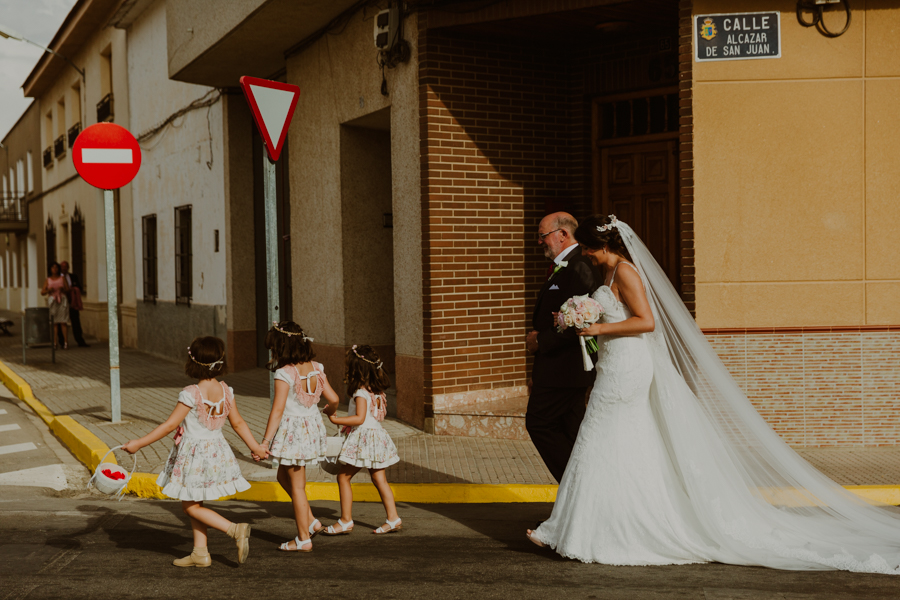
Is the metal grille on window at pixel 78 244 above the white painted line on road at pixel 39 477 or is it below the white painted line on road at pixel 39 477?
above

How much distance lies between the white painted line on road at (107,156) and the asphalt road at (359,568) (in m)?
3.87

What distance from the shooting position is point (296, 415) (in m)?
4.99

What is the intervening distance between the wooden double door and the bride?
3.70 m

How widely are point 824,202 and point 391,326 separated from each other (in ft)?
16.4

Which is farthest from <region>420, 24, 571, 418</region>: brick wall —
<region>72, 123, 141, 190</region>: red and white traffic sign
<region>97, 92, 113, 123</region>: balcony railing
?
<region>97, 92, 113, 123</region>: balcony railing

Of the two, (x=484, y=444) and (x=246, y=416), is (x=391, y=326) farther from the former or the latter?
(x=484, y=444)

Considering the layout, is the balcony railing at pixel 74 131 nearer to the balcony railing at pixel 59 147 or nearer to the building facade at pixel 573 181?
the balcony railing at pixel 59 147

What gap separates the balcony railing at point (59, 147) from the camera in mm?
26555

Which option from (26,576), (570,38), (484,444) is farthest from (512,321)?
(26,576)

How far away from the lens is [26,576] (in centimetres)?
455

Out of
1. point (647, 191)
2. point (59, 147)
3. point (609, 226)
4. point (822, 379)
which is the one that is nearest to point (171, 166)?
point (647, 191)

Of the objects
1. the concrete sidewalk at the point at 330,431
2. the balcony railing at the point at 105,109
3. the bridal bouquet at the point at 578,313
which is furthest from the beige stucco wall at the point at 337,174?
the balcony railing at the point at 105,109

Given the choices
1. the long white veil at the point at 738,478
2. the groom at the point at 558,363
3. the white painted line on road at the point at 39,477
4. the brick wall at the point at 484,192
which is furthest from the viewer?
the brick wall at the point at 484,192

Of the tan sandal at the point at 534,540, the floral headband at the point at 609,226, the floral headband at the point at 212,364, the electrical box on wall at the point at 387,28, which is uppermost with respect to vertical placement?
the electrical box on wall at the point at 387,28
